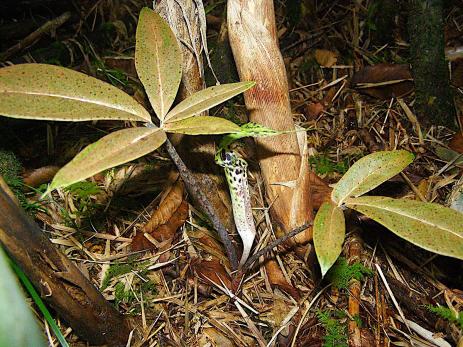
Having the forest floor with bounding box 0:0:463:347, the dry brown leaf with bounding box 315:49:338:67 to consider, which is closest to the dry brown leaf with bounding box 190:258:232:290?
the forest floor with bounding box 0:0:463:347

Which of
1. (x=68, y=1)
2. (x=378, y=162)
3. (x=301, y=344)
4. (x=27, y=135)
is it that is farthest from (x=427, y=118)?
(x=68, y=1)

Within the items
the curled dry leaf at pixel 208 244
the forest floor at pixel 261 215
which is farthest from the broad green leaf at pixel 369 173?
the curled dry leaf at pixel 208 244

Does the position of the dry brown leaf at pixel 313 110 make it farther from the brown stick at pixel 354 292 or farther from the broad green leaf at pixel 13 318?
the broad green leaf at pixel 13 318

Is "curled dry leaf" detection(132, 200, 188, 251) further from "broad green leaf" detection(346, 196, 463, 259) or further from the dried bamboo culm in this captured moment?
"broad green leaf" detection(346, 196, 463, 259)

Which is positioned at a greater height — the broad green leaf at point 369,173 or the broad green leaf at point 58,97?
the broad green leaf at point 58,97

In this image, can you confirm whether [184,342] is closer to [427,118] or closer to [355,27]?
[427,118]

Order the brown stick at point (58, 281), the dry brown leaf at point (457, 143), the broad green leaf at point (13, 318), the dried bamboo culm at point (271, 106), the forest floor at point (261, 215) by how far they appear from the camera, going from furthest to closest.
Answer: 1. the dry brown leaf at point (457, 143)
2. the forest floor at point (261, 215)
3. the dried bamboo culm at point (271, 106)
4. the brown stick at point (58, 281)
5. the broad green leaf at point (13, 318)
